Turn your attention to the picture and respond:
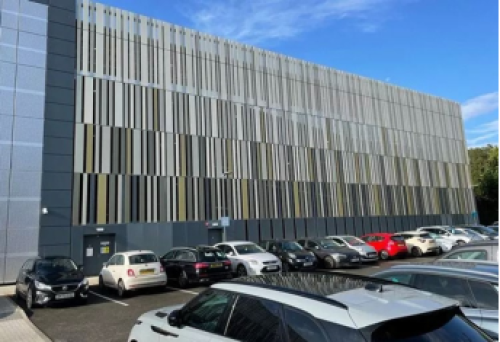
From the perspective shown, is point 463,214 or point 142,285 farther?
point 463,214

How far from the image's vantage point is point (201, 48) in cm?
2797

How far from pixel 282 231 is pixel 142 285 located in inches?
656

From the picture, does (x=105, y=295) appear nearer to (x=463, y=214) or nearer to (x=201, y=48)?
(x=201, y=48)

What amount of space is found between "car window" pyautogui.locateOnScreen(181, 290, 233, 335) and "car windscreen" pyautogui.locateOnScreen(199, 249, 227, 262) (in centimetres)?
1062

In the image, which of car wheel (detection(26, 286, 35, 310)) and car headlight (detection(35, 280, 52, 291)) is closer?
car headlight (detection(35, 280, 52, 291))

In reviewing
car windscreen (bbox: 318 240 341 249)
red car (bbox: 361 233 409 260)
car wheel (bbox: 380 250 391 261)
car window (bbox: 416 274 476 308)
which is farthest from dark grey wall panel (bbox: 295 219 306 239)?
car window (bbox: 416 274 476 308)

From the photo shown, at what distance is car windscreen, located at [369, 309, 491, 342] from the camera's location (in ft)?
8.05

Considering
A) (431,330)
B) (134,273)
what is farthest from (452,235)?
(431,330)

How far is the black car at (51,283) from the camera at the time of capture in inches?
449

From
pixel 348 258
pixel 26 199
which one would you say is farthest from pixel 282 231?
pixel 26 199

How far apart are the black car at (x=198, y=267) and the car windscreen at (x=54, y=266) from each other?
152 inches

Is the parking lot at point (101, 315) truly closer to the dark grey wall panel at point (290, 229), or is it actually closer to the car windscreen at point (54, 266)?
the car windscreen at point (54, 266)

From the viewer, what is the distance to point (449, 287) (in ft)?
15.9

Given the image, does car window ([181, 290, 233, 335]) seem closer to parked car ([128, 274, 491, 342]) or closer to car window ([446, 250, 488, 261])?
parked car ([128, 274, 491, 342])
